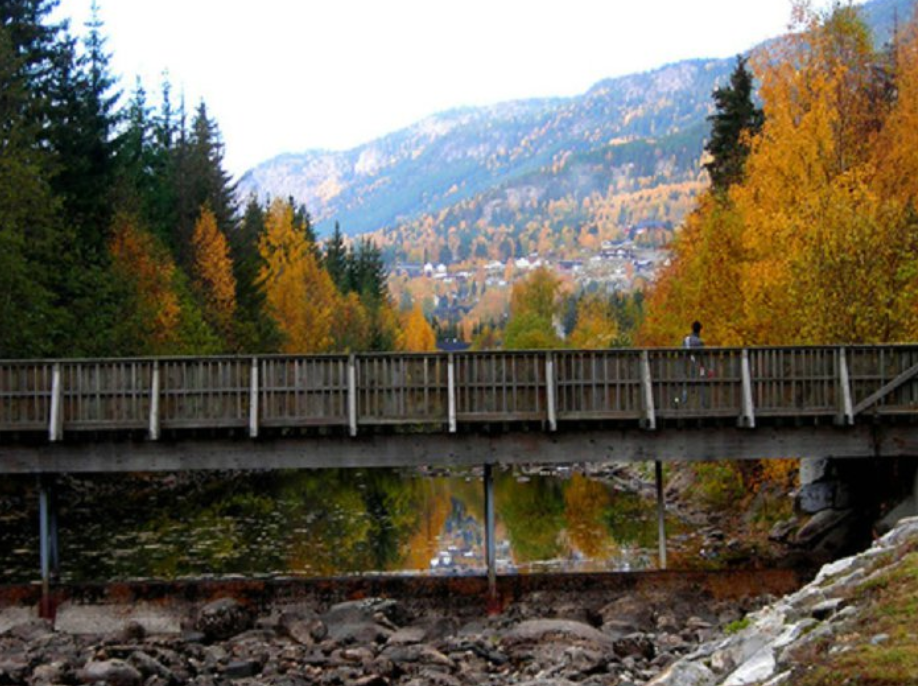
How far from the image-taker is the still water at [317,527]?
34.8 meters

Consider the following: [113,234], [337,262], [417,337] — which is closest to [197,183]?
[113,234]

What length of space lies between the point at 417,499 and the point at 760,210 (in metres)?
21.7

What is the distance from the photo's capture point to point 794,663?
44.6 ft

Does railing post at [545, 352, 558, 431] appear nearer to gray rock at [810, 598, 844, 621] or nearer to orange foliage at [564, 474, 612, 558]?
orange foliage at [564, 474, 612, 558]

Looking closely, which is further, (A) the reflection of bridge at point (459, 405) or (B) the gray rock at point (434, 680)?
(A) the reflection of bridge at point (459, 405)

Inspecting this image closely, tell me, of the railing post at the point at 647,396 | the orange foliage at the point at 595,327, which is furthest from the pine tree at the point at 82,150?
the orange foliage at the point at 595,327

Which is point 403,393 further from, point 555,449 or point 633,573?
point 633,573

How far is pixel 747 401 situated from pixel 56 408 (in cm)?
1587

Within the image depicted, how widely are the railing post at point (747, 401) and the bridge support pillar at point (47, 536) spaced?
1622 centimetres

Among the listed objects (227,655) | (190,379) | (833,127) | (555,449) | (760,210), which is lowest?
(227,655)

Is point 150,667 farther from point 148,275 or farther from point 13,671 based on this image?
point 148,275

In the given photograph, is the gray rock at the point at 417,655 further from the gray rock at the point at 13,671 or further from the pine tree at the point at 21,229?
the pine tree at the point at 21,229

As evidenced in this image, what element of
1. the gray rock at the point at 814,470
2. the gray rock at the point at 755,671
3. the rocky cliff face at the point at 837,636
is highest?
the gray rock at the point at 814,470

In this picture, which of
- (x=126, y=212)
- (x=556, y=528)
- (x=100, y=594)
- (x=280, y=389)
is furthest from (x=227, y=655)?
(x=126, y=212)
